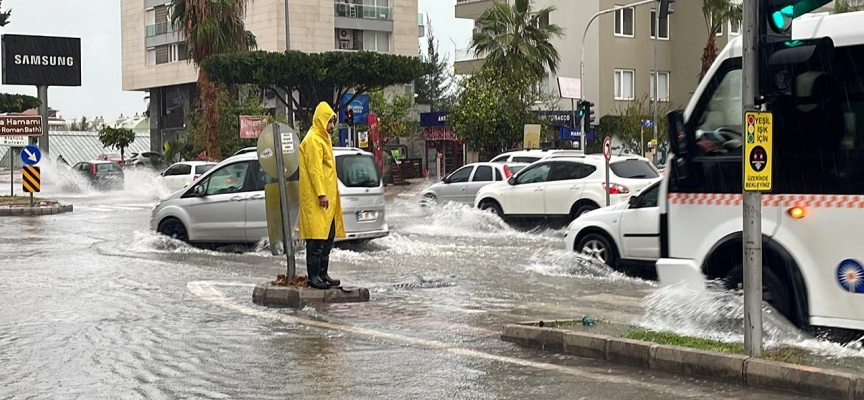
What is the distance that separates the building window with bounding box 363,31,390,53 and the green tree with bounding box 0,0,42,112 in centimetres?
2075

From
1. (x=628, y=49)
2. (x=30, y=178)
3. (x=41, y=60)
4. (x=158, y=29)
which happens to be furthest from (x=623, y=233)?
(x=158, y=29)

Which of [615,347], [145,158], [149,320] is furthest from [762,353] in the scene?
[145,158]

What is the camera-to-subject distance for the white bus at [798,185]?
326 inches

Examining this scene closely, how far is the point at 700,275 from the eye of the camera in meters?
9.08

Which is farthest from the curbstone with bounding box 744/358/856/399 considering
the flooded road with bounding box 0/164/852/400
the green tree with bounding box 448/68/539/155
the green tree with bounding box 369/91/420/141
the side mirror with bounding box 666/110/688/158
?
the green tree with bounding box 369/91/420/141

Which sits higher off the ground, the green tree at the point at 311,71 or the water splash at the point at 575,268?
the green tree at the point at 311,71

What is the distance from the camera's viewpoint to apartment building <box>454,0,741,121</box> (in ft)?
177

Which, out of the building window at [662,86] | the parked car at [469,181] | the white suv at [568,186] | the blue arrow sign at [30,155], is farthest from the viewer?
the building window at [662,86]

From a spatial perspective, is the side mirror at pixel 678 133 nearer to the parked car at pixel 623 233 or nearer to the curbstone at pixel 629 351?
the curbstone at pixel 629 351

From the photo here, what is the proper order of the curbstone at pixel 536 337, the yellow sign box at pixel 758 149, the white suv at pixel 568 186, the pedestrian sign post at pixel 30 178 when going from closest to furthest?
1. the yellow sign box at pixel 758 149
2. the curbstone at pixel 536 337
3. the white suv at pixel 568 186
4. the pedestrian sign post at pixel 30 178

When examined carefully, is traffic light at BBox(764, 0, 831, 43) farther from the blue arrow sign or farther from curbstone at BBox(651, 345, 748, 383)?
the blue arrow sign

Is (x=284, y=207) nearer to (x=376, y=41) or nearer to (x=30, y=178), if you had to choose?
(x=30, y=178)

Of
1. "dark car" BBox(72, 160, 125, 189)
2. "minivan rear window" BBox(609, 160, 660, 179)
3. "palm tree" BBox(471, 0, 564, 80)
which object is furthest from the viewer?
"dark car" BBox(72, 160, 125, 189)

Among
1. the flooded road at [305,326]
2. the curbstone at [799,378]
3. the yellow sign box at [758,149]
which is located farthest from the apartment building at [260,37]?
the curbstone at [799,378]
